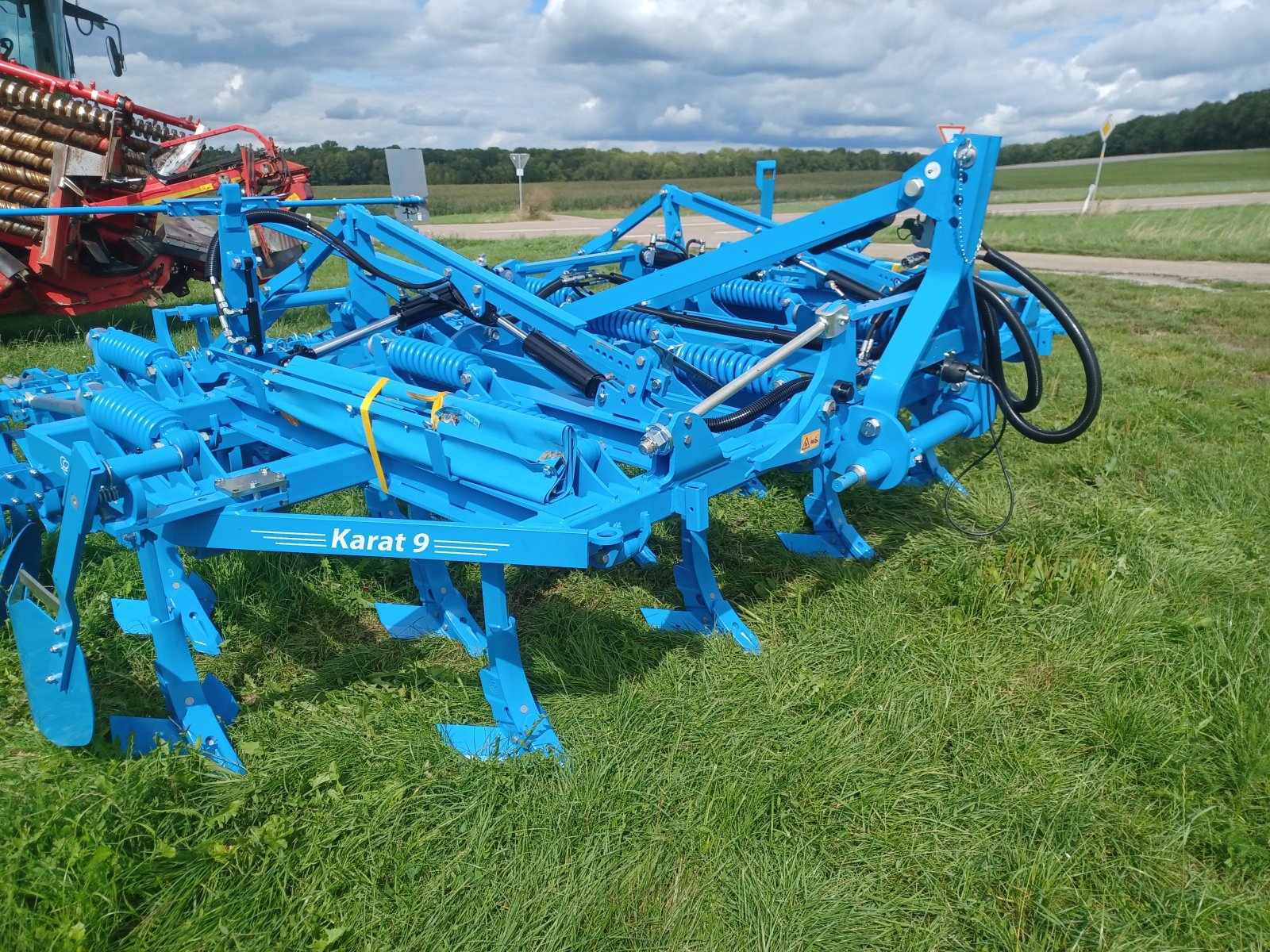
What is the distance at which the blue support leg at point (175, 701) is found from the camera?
9.45ft

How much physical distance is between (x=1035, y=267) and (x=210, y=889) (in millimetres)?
17126

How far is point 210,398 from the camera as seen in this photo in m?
3.72

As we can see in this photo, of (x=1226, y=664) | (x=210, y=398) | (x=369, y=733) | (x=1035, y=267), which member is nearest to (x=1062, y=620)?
(x=1226, y=664)

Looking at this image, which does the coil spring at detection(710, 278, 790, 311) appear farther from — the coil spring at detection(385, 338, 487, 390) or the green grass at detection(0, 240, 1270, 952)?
the coil spring at detection(385, 338, 487, 390)

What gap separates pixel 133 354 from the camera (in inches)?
154

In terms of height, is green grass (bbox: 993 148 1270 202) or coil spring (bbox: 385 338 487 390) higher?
green grass (bbox: 993 148 1270 202)

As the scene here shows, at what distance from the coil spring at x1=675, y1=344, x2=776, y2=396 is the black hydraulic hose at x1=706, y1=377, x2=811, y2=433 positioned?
1.40ft

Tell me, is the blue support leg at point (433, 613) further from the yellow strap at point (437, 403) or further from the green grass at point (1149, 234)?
the green grass at point (1149, 234)

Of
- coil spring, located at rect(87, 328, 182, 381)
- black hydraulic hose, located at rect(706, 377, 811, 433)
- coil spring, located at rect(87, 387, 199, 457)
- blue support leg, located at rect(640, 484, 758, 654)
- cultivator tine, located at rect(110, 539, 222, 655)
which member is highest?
coil spring, located at rect(87, 328, 182, 381)

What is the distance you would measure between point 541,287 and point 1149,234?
68.6 ft

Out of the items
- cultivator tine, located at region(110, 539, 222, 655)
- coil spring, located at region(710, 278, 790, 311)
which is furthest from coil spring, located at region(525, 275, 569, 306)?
cultivator tine, located at region(110, 539, 222, 655)

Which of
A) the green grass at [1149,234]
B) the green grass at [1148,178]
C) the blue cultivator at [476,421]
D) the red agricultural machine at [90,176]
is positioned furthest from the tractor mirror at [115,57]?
the green grass at [1148,178]

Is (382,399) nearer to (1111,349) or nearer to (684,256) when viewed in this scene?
(684,256)

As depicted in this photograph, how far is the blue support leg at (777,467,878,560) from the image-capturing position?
4656mm
